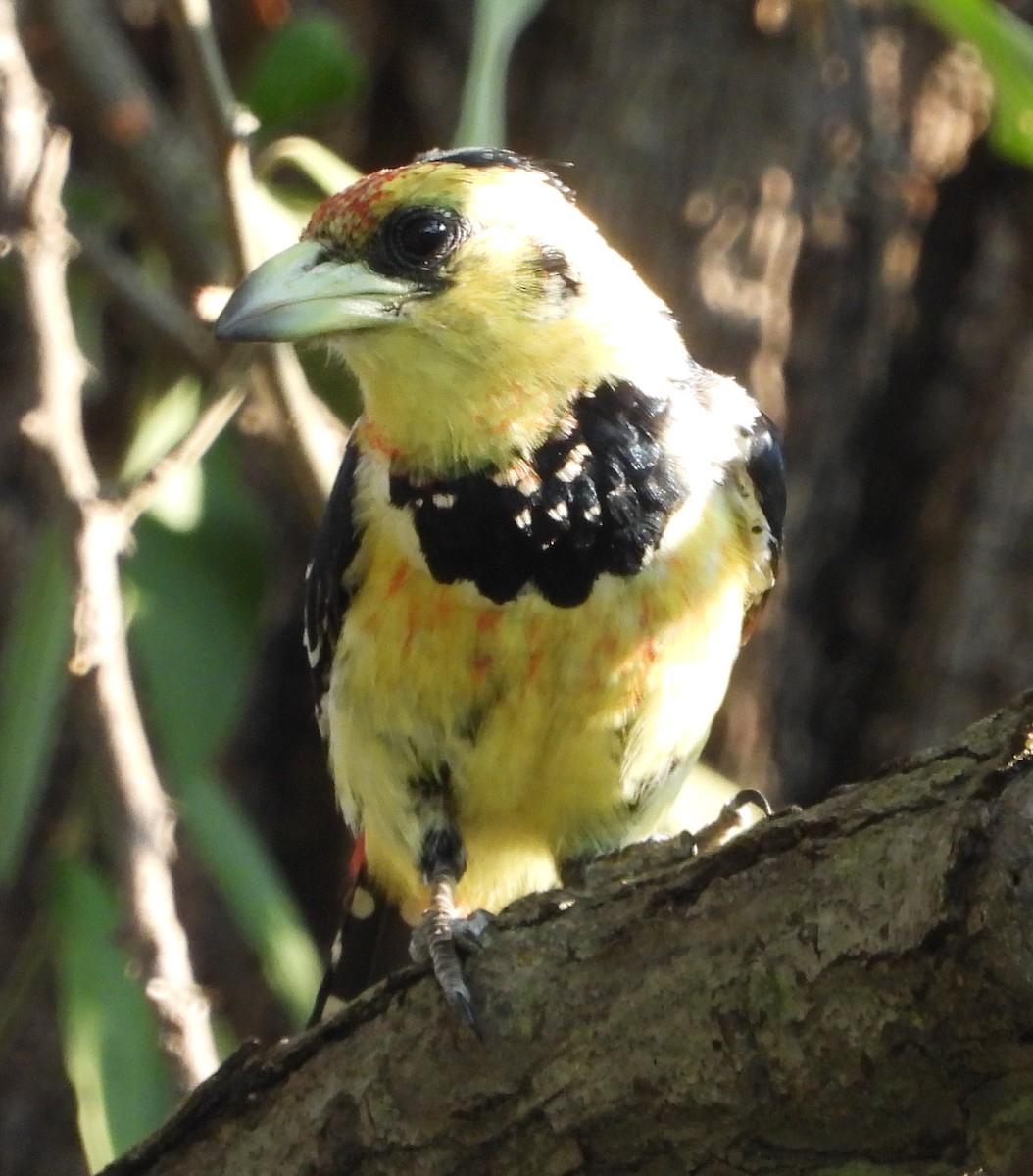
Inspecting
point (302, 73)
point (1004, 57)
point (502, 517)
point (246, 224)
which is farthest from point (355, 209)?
point (1004, 57)

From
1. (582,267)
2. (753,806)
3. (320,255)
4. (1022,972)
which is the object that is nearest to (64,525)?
(320,255)

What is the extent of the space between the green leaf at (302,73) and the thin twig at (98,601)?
0.62m

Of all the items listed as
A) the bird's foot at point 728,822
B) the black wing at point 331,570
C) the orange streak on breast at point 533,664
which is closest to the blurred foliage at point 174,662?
the black wing at point 331,570

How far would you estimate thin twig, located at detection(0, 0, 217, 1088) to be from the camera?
2301mm

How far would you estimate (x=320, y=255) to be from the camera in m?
2.33

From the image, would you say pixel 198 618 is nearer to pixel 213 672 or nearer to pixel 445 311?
pixel 213 672

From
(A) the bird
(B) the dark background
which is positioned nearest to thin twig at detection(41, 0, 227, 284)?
(B) the dark background

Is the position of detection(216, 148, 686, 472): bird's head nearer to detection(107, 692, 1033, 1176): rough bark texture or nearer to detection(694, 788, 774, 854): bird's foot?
detection(694, 788, 774, 854): bird's foot

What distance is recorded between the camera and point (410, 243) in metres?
2.32

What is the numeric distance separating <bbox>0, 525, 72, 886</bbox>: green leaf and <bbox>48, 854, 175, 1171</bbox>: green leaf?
5.4 inches

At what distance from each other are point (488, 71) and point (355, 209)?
610mm

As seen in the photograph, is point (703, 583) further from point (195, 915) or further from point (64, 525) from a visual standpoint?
point (195, 915)

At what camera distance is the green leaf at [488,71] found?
9.19 feet

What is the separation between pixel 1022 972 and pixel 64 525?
4.59 feet
